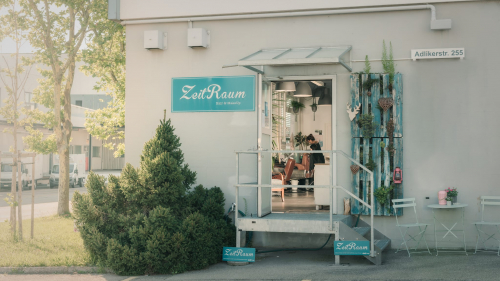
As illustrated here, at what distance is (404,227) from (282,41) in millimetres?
3558

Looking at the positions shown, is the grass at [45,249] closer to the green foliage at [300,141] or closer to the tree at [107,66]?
the tree at [107,66]

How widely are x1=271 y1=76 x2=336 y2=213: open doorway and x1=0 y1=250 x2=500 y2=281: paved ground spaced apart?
3.75 ft

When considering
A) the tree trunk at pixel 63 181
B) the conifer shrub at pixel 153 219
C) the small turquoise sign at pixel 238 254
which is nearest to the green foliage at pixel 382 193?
the small turquoise sign at pixel 238 254

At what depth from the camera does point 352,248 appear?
6.70 m

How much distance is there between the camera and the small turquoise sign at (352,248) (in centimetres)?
667

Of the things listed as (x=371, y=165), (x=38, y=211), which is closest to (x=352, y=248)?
(x=371, y=165)

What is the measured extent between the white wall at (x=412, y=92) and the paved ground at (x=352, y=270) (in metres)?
0.84

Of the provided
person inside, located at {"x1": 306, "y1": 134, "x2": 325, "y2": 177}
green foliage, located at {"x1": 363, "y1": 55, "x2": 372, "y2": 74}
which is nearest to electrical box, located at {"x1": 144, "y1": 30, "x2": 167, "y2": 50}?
green foliage, located at {"x1": 363, "y1": 55, "x2": 372, "y2": 74}

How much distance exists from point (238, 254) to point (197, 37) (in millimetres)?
3671

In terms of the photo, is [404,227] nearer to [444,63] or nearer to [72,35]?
[444,63]

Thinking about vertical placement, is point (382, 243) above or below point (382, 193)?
below

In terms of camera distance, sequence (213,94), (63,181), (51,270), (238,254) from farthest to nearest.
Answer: (63,181)
(213,94)
(51,270)
(238,254)

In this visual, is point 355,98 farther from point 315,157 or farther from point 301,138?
point 301,138

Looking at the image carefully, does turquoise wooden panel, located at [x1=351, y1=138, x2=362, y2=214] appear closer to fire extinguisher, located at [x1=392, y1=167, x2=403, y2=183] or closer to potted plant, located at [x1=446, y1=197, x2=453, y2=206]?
fire extinguisher, located at [x1=392, y1=167, x2=403, y2=183]
